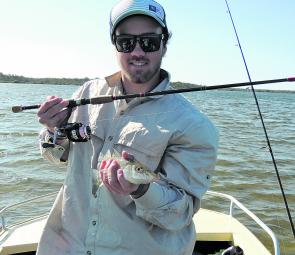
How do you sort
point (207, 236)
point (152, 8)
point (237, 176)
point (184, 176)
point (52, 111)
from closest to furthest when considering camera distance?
A: point (184, 176), point (52, 111), point (152, 8), point (207, 236), point (237, 176)

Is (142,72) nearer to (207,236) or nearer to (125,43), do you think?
(125,43)

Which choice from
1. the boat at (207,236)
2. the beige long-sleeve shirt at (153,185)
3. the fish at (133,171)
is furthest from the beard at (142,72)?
the boat at (207,236)

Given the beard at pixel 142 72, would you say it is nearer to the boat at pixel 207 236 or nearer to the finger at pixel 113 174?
the finger at pixel 113 174

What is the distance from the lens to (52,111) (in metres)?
3.20

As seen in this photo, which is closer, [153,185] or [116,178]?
[116,178]

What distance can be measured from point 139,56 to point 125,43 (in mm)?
156

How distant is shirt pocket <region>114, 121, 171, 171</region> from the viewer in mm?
3107

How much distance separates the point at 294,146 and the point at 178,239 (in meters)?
20.8

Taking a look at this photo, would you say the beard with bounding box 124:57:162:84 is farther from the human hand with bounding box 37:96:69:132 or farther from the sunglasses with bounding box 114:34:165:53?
the human hand with bounding box 37:96:69:132

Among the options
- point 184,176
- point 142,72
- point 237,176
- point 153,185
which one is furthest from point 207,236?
point 237,176

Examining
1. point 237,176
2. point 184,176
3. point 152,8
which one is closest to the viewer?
point 184,176

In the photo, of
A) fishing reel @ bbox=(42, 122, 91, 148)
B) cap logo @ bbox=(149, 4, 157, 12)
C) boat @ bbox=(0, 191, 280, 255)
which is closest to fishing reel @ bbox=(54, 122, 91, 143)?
fishing reel @ bbox=(42, 122, 91, 148)

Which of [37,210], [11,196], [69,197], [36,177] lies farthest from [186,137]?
[36,177]

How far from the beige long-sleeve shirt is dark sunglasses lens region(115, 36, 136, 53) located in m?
0.35
